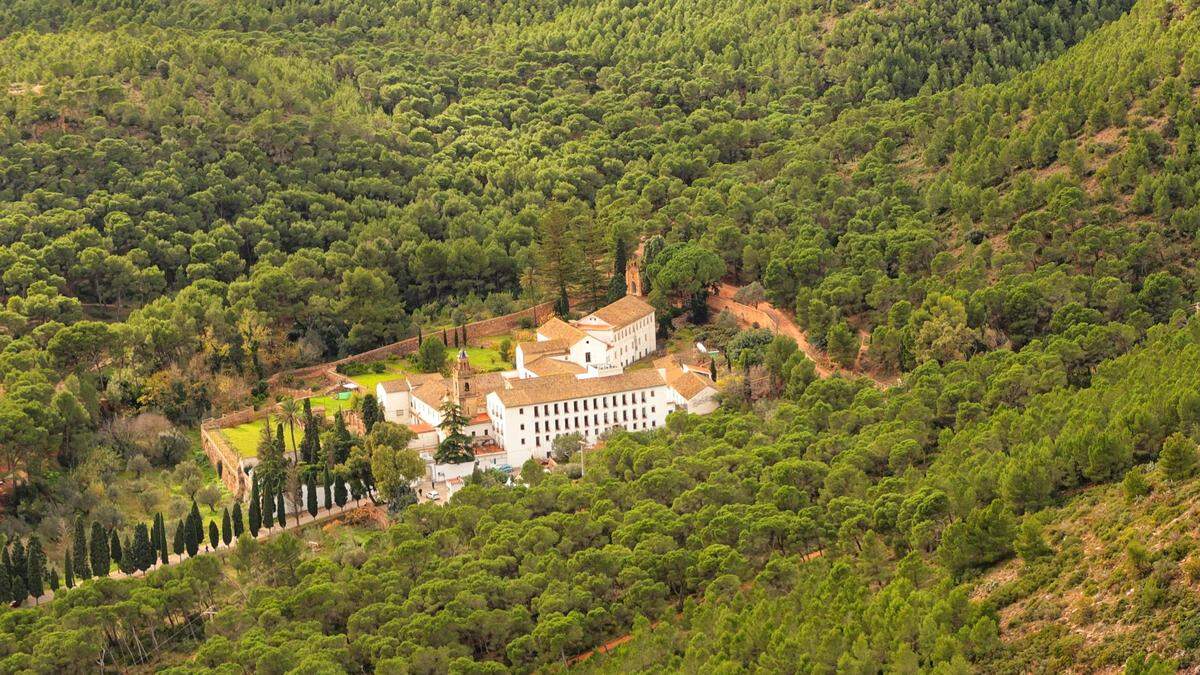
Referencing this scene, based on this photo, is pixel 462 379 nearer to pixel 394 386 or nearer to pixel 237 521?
pixel 394 386

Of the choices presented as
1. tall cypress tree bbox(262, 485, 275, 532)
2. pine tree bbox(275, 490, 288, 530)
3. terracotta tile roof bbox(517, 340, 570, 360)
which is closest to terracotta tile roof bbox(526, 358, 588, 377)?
terracotta tile roof bbox(517, 340, 570, 360)

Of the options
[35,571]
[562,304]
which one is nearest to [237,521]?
[35,571]

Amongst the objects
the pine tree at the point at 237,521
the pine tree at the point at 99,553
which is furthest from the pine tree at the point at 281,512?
the pine tree at the point at 99,553

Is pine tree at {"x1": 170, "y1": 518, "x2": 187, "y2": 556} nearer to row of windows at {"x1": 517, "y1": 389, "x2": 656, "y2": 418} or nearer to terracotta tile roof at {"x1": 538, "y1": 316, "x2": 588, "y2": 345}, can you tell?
row of windows at {"x1": 517, "y1": 389, "x2": 656, "y2": 418}

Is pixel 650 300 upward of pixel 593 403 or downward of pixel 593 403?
downward

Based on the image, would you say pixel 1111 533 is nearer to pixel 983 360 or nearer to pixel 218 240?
pixel 983 360

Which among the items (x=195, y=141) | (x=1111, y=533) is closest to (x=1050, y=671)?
(x=1111, y=533)
